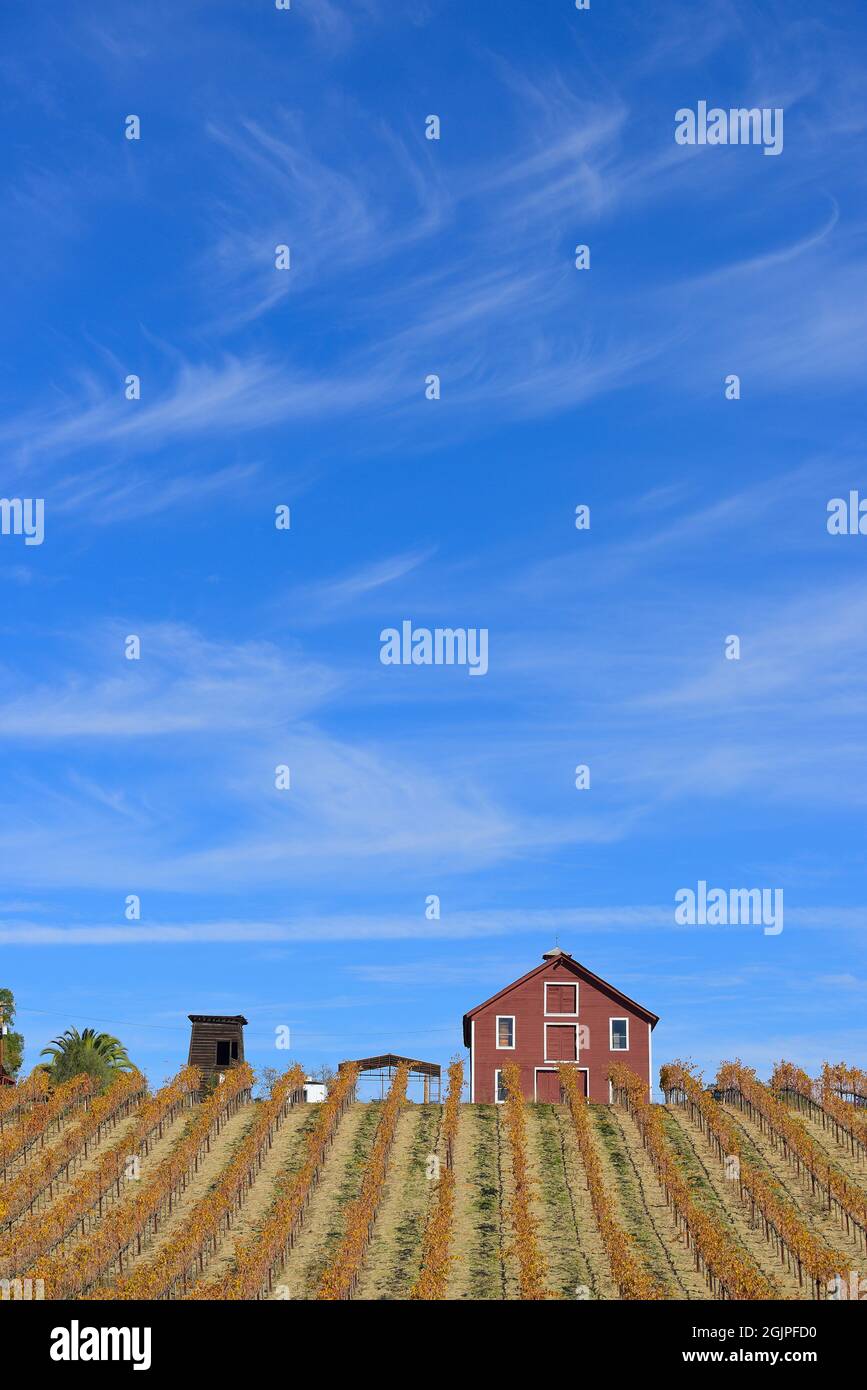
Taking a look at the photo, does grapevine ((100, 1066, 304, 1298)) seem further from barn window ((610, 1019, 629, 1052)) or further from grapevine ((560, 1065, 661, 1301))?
barn window ((610, 1019, 629, 1052))

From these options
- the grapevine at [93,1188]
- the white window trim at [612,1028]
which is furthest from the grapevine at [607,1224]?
the grapevine at [93,1188]

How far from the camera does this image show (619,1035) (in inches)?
2349

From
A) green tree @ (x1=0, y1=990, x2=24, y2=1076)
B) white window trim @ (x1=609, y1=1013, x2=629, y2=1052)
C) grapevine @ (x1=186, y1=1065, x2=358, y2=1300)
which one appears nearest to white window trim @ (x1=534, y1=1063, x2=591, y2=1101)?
white window trim @ (x1=609, y1=1013, x2=629, y2=1052)

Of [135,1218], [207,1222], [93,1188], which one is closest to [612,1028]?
[93,1188]

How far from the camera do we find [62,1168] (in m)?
45.1

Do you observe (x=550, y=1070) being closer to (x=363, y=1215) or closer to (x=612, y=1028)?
(x=612, y=1028)

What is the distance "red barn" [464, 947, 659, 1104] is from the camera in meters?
59.1

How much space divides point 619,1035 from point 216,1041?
1685 cm

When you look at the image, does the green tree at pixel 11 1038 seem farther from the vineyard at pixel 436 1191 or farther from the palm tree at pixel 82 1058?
the vineyard at pixel 436 1191

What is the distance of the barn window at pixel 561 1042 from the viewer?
5931 cm

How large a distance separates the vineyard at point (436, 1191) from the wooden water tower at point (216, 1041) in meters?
3.35
